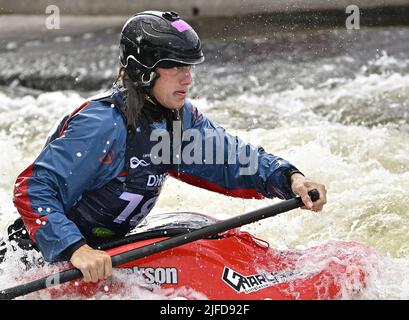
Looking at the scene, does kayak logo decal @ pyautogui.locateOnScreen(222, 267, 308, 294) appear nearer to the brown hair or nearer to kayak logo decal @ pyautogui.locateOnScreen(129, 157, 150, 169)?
kayak logo decal @ pyautogui.locateOnScreen(129, 157, 150, 169)

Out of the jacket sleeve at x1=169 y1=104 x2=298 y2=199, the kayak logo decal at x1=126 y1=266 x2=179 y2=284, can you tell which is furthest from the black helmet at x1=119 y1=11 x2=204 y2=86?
the kayak logo decal at x1=126 y1=266 x2=179 y2=284

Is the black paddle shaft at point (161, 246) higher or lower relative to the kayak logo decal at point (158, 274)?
higher

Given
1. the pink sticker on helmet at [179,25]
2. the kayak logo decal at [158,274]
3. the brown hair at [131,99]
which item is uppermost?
the pink sticker on helmet at [179,25]

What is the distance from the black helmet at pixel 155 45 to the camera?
3.40m

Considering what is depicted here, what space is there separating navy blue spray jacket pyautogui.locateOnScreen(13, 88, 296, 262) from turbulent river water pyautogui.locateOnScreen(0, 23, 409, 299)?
376 millimetres

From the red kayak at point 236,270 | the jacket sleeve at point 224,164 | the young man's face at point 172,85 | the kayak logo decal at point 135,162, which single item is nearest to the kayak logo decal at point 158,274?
the red kayak at point 236,270

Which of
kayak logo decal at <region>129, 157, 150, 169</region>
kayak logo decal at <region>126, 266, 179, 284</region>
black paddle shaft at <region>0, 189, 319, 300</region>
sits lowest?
kayak logo decal at <region>126, 266, 179, 284</region>

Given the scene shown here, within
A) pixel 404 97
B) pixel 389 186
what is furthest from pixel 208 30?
pixel 389 186

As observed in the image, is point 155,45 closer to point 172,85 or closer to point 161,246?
point 172,85

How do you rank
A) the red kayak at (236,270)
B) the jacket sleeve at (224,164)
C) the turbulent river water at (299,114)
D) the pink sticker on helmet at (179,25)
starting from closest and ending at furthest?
1. the red kayak at (236,270)
2. the pink sticker on helmet at (179,25)
3. the jacket sleeve at (224,164)
4. the turbulent river water at (299,114)

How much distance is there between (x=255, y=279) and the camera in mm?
3416

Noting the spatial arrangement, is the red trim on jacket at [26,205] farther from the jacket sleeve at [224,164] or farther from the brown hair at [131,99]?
the jacket sleeve at [224,164]

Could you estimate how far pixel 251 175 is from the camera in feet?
12.8

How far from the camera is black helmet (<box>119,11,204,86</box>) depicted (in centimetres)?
340
